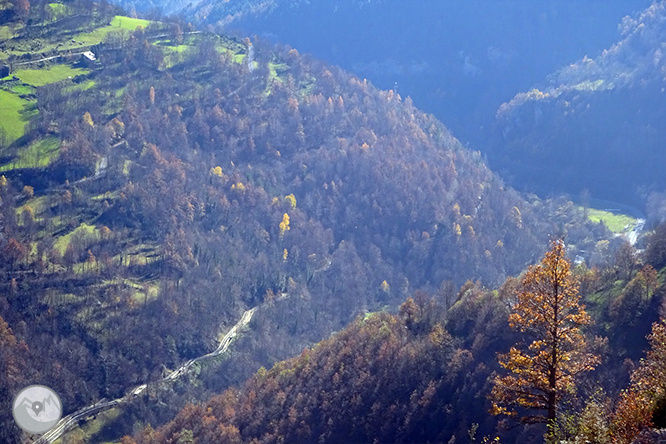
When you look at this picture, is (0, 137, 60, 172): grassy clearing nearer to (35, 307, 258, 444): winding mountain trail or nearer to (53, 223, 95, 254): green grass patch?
(53, 223, 95, 254): green grass patch

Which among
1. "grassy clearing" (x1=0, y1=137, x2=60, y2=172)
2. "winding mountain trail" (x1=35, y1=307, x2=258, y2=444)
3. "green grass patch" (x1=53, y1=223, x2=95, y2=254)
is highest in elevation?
A: "grassy clearing" (x1=0, y1=137, x2=60, y2=172)

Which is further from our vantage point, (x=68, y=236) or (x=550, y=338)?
(x=68, y=236)

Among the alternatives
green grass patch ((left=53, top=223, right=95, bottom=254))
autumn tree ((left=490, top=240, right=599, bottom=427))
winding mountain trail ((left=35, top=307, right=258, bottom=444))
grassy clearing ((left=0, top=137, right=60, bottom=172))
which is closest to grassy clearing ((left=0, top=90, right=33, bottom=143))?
grassy clearing ((left=0, top=137, right=60, bottom=172))

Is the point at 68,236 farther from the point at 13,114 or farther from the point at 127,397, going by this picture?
the point at 13,114

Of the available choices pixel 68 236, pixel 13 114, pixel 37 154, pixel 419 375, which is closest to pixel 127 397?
pixel 68 236

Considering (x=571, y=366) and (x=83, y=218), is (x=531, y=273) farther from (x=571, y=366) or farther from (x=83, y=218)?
(x=83, y=218)

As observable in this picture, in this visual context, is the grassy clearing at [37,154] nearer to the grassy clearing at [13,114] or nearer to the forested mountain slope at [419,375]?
the grassy clearing at [13,114]
